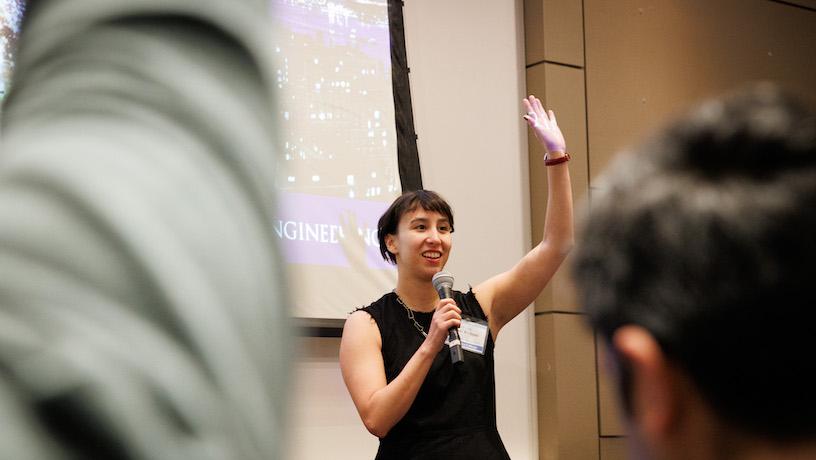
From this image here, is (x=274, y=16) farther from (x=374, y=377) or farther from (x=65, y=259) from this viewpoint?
(x=374, y=377)

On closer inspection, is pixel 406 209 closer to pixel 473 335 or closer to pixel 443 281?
pixel 443 281

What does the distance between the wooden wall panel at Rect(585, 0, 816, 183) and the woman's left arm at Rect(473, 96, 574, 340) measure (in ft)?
6.72

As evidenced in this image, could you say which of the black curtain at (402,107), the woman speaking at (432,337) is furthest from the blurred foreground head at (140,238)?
the black curtain at (402,107)

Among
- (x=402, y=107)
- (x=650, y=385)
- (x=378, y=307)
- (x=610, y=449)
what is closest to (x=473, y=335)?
(x=378, y=307)

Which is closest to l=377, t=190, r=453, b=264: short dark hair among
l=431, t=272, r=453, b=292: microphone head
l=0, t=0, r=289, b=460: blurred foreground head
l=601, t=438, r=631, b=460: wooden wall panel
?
l=431, t=272, r=453, b=292: microphone head

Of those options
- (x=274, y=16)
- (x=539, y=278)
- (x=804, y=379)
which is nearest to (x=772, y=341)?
(x=804, y=379)

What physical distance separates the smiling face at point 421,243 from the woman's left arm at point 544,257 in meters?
0.18

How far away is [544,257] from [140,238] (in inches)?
113

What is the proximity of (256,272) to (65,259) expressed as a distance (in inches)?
1.6

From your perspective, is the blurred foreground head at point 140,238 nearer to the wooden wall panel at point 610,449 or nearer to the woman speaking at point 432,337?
the woman speaking at point 432,337

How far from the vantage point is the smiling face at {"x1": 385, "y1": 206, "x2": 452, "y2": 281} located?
3.03m

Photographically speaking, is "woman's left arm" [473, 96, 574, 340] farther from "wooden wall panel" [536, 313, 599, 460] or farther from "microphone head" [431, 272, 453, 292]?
"wooden wall panel" [536, 313, 599, 460]

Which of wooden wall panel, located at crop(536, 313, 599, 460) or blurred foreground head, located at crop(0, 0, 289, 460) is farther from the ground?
blurred foreground head, located at crop(0, 0, 289, 460)

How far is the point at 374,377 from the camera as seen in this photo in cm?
282
